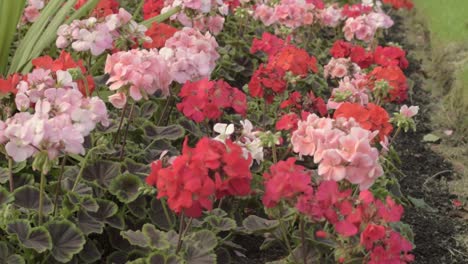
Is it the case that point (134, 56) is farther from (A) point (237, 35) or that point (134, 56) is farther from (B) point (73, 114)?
(A) point (237, 35)

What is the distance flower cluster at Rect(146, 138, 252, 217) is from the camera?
189cm

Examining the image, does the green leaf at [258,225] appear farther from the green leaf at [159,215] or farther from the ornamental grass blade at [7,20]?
the ornamental grass blade at [7,20]

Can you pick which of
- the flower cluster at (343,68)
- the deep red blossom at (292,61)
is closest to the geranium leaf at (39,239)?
the deep red blossom at (292,61)

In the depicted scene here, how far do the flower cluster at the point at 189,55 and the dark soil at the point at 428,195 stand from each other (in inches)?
36.1

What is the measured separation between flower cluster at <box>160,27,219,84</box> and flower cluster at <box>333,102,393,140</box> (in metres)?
0.48

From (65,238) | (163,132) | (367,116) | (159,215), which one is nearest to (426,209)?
(367,116)

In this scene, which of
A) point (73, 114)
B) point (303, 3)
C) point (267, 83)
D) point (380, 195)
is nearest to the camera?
point (73, 114)

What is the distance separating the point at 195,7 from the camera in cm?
319

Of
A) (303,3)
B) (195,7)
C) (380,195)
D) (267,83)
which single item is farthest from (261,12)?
(380,195)

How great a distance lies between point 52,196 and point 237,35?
191cm

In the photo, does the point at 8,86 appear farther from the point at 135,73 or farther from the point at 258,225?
the point at 258,225

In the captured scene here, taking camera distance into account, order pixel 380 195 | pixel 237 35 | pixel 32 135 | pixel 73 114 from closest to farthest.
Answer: pixel 32 135 < pixel 73 114 < pixel 380 195 < pixel 237 35

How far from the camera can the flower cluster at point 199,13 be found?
321 centimetres

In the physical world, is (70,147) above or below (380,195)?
above
